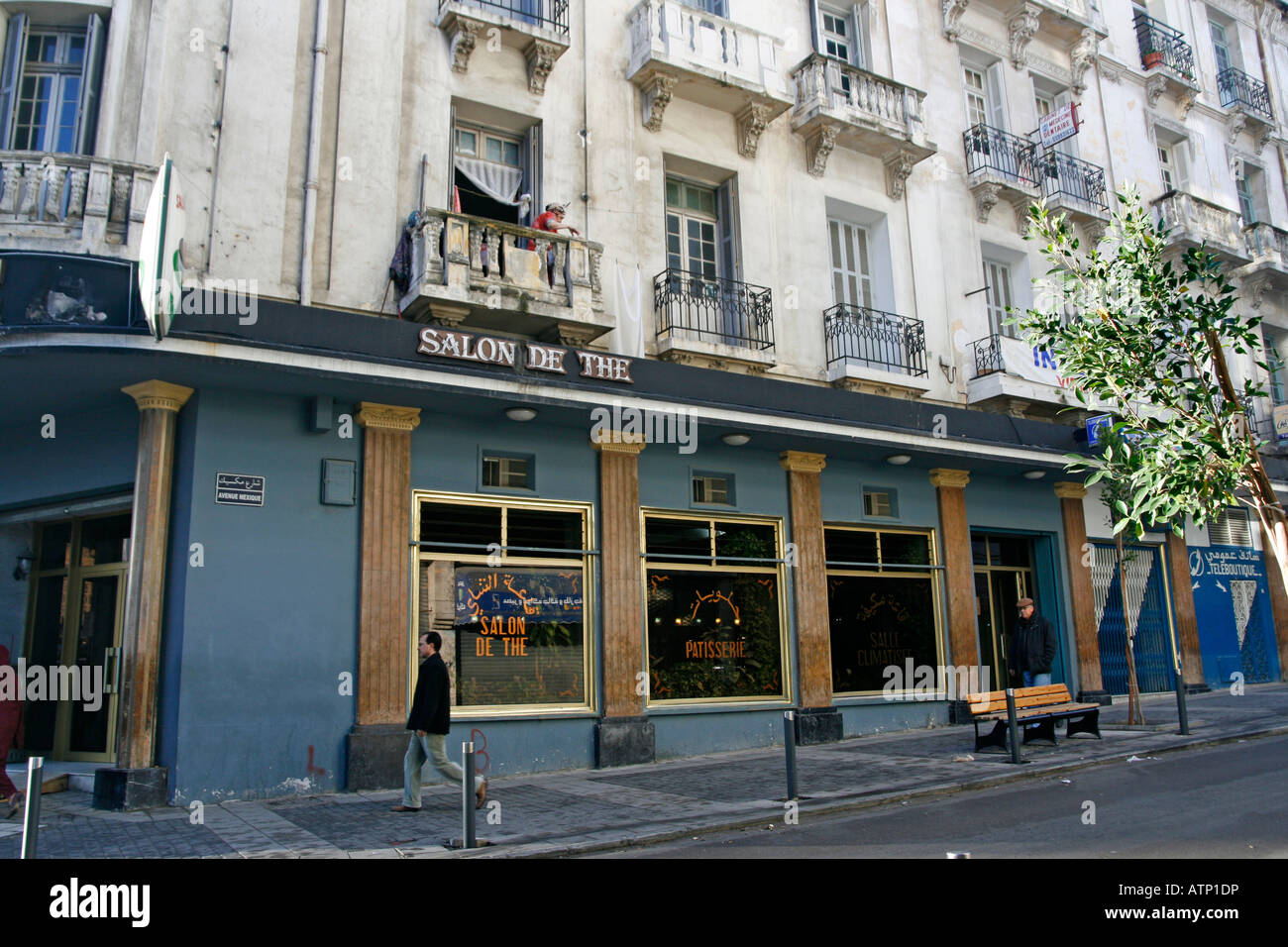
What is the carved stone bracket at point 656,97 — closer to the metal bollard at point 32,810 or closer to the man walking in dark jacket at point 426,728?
the man walking in dark jacket at point 426,728

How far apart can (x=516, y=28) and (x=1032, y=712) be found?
421 inches

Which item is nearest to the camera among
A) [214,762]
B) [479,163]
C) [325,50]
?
[214,762]

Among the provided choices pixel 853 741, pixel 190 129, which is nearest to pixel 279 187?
pixel 190 129

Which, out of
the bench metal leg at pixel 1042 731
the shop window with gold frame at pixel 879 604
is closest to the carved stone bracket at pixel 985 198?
the shop window with gold frame at pixel 879 604

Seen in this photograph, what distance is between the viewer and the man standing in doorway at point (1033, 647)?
489 inches

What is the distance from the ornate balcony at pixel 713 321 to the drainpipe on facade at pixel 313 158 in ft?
15.0

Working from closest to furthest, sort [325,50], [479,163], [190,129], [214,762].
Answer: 1. [214,762]
2. [190,129]
3. [325,50]
4. [479,163]

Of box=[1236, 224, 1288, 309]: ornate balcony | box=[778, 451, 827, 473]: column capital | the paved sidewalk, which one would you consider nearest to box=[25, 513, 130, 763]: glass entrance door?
the paved sidewalk

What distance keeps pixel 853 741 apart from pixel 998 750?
236 cm

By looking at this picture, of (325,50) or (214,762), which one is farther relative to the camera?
(325,50)

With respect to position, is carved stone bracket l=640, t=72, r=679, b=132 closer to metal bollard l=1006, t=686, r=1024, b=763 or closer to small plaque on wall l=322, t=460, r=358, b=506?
small plaque on wall l=322, t=460, r=358, b=506

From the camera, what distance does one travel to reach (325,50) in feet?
37.9

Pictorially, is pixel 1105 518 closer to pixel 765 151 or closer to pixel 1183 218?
pixel 1183 218

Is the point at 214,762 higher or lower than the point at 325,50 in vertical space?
lower
